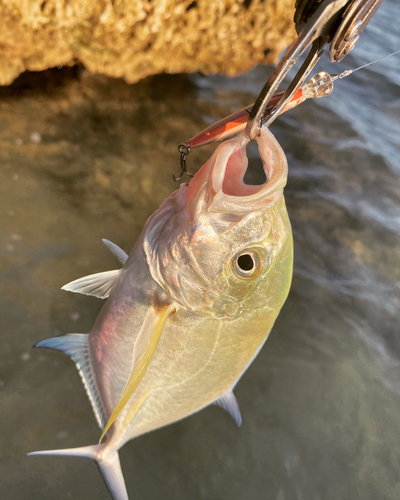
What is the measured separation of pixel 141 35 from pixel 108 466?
3.30 meters

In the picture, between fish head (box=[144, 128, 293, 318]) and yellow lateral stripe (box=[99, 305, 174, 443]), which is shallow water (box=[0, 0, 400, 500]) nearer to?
yellow lateral stripe (box=[99, 305, 174, 443])

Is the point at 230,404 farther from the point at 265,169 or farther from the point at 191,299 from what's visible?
the point at 265,169

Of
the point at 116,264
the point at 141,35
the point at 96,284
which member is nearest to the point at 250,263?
the point at 96,284

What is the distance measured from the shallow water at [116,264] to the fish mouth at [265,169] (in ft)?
4.81

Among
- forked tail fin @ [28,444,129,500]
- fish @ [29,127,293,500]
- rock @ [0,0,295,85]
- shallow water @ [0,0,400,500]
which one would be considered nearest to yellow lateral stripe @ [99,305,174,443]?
fish @ [29,127,293,500]

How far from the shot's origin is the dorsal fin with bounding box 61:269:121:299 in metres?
1.46

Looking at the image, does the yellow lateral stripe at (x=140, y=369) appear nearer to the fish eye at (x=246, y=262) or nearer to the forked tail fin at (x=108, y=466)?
the fish eye at (x=246, y=262)

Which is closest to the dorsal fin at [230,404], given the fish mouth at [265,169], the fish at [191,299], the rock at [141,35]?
the fish at [191,299]

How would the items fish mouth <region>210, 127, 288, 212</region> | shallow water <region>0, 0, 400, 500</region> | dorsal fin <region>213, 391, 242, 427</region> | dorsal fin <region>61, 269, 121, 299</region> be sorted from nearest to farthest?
fish mouth <region>210, 127, 288, 212</region> < dorsal fin <region>61, 269, 121, 299</region> < dorsal fin <region>213, 391, 242, 427</region> < shallow water <region>0, 0, 400, 500</region>

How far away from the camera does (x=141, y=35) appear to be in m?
3.27

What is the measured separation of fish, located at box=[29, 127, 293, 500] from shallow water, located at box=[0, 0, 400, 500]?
0.39m

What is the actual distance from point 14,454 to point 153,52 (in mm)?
3437

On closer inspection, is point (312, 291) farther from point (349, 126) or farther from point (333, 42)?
point (349, 126)

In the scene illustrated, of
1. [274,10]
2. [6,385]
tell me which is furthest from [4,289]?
[274,10]
